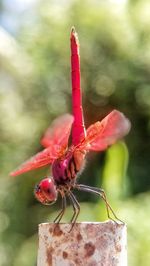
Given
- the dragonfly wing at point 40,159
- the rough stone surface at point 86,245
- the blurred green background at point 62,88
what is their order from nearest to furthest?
the rough stone surface at point 86,245 < the dragonfly wing at point 40,159 < the blurred green background at point 62,88

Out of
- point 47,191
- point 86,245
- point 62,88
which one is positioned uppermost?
point 62,88

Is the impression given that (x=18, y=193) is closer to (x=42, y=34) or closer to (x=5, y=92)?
(x=5, y=92)

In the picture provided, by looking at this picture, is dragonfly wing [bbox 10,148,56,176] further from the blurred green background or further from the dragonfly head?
the blurred green background

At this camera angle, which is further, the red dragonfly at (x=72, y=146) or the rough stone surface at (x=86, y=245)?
the red dragonfly at (x=72, y=146)

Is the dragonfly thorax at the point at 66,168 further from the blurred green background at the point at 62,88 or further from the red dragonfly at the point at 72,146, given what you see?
the blurred green background at the point at 62,88

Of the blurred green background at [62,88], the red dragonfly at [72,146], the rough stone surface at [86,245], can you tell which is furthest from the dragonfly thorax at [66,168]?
the blurred green background at [62,88]

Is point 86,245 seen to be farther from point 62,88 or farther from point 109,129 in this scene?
point 62,88

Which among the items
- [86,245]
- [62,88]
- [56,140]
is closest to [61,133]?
[56,140]

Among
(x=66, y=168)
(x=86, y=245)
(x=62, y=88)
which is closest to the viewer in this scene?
(x=86, y=245)

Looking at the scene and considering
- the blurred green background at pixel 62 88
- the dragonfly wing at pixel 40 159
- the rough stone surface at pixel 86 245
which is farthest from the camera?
the blurred green background at pixel 62 88
